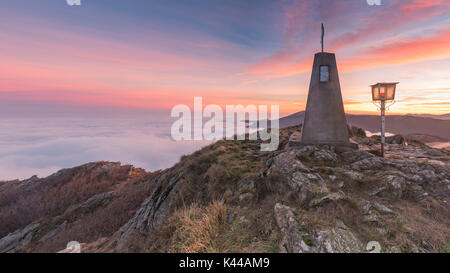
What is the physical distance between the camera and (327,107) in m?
8.96

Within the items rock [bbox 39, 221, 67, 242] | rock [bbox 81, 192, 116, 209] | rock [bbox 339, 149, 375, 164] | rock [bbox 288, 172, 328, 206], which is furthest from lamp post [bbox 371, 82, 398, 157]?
rock [bbox 39, 221, 67, 242]

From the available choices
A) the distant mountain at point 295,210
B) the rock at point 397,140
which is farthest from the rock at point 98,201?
the rock at point 397,140

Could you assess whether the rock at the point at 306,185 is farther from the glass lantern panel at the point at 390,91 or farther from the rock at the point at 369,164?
the glass lantern panel at the point at 390,91

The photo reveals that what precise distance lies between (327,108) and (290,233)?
7.43 metres

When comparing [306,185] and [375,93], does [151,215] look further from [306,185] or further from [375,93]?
[375,93]

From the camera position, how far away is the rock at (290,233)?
337cm

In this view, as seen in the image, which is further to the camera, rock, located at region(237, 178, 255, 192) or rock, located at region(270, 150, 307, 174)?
rock, located at region(270, 150, 307, 174)

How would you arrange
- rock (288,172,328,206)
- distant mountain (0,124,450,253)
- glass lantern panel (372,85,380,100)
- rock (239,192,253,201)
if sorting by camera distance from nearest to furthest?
distant mountain (0,124,450,253)
rock (288,172,328,206)
rock (239,192,253,201)
glass lantern panel (372,85,380,100)

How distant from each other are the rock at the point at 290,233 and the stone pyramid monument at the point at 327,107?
19.6ft

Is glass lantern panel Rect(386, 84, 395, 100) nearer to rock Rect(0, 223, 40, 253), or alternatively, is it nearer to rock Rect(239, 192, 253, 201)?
rock Rect(239, 192, 253, 201)

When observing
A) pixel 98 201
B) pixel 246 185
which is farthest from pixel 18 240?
pixel 246 185

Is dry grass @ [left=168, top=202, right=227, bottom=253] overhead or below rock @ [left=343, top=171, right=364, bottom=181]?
below

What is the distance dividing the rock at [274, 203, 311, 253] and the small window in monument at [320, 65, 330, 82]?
7.45 metres

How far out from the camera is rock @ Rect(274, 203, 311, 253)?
11.1 ft
